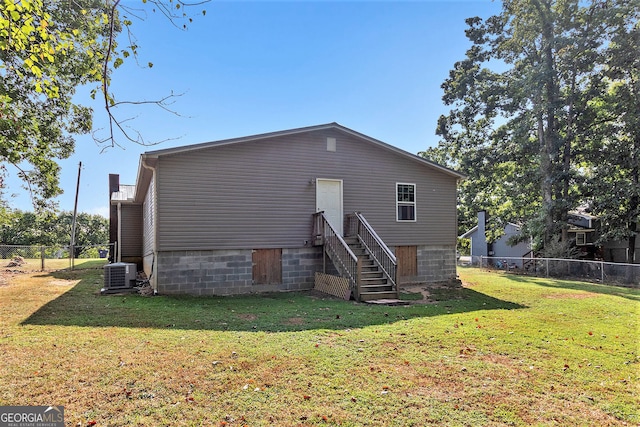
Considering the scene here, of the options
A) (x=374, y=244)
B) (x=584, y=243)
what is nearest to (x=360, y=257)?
(x=374, y=244)

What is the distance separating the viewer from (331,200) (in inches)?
485

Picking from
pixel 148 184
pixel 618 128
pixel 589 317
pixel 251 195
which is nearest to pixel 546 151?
pixel 618 128

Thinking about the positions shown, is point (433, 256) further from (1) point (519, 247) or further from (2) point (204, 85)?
(1) point (519, 247)

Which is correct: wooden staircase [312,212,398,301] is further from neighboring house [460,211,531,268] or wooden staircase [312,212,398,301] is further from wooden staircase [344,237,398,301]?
neighboring house [460,211,531,268]

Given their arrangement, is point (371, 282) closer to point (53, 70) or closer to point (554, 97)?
point (53, 70)

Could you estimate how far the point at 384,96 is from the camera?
15.7 meters

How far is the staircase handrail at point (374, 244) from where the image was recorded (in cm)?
1035

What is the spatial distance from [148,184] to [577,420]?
13.4 m

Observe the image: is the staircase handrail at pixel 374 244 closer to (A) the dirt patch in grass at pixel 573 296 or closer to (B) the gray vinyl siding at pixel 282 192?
(B) the gray vinyl siding at pixel 282 192

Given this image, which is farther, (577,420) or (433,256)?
(433,256)

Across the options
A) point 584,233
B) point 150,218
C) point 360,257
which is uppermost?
point 150,218

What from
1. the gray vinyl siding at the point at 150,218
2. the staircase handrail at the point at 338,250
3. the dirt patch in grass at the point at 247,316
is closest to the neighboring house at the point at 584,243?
the staircase handrail at the point at 338,250

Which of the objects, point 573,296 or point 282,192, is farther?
point 282,192

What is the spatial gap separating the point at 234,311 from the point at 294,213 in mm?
4468
